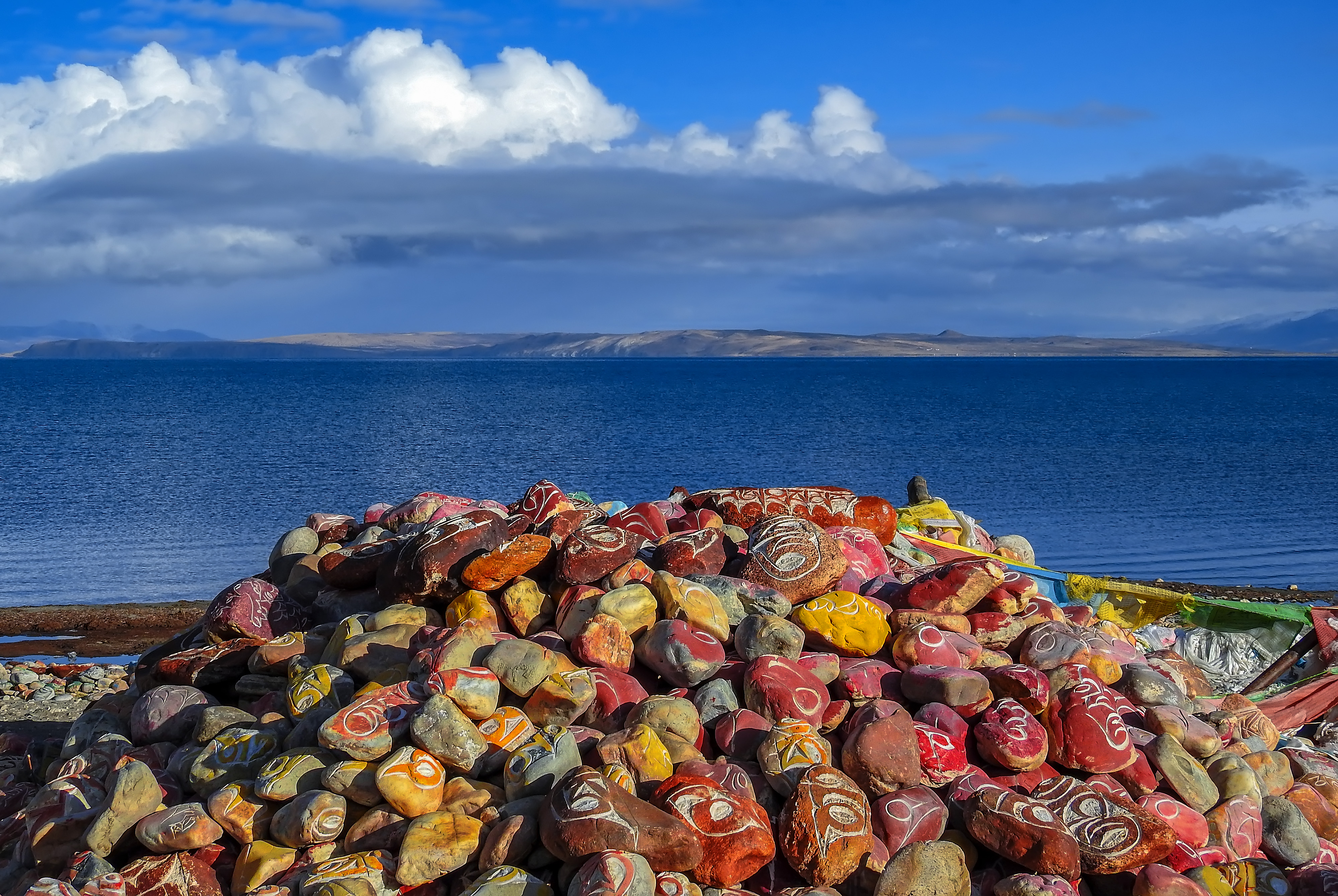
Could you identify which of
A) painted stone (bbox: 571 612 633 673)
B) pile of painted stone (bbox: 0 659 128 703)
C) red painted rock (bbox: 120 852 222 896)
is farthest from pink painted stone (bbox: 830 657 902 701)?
pile of painted stone (bbox: 0 659 128 703)

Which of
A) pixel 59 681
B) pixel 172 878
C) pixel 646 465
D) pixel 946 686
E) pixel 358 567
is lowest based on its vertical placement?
pixel 646 465

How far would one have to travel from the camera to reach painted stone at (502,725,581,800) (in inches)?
232

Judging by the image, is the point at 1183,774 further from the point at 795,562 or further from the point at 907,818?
the point at 795,562

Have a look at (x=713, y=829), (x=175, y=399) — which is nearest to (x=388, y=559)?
(x=713, y=829)

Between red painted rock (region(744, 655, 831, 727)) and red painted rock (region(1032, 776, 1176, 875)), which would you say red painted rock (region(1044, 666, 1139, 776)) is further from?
red painted rock (region(744, 655, 831, 727))

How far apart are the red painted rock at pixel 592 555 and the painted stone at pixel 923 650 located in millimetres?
1845

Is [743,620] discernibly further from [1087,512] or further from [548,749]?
[1087,512]

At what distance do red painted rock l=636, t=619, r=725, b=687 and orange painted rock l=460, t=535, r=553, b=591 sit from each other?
1.09 metres

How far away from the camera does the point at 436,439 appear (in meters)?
54.5

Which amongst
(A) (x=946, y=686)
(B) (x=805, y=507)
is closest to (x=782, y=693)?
(A) (x=946, y=686)

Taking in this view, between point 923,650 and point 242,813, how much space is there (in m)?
3.90

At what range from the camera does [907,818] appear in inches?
237

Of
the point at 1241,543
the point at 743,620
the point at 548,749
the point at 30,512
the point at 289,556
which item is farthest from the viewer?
the point at 30,512

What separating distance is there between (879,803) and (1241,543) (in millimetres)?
23448
